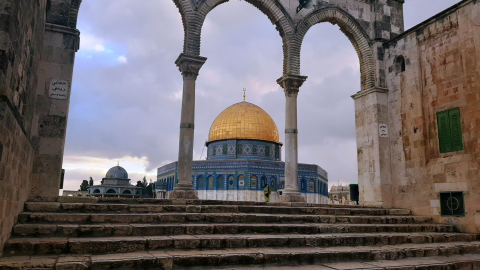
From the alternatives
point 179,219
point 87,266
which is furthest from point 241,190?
point 87,266

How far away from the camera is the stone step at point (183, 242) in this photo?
4.27 metres

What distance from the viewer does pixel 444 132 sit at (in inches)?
348

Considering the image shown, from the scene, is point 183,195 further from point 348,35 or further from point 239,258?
point 348,35

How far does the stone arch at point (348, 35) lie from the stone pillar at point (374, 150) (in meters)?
0.56

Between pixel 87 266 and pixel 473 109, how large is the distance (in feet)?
27.7

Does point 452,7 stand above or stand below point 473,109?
above

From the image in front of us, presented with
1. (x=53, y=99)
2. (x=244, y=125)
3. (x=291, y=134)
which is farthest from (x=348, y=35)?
(x=244, y=125)

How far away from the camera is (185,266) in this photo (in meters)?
4.31

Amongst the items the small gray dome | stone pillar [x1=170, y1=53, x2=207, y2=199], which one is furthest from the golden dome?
stone pillar [x1=170, y1=53, x2=207, y2=199]

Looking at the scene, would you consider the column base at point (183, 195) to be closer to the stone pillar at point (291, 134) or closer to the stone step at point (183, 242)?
the stone pillar at point (291, 134)

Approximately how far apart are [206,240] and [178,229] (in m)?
0.63

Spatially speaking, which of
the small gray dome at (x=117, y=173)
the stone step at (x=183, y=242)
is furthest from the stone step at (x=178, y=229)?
the small gray dome at (x=117, y=173)

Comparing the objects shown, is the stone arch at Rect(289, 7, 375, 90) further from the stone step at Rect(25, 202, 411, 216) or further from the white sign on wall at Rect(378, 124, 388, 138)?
the stone step at Rect(25, 202, 411, 216)

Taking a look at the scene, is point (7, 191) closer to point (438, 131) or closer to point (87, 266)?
point (87, 266)
